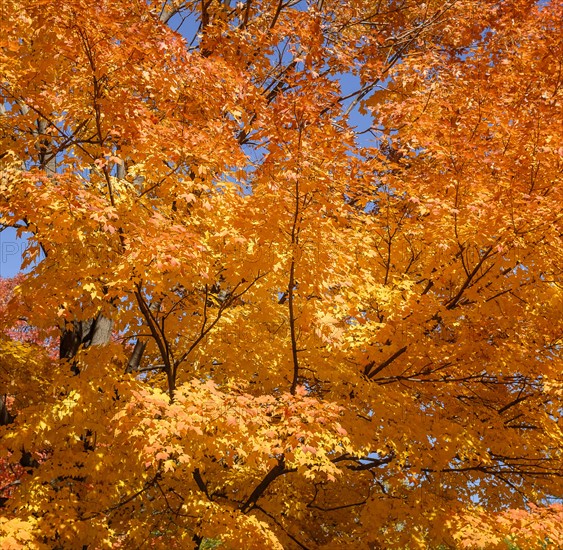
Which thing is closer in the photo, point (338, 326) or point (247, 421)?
A: point (247, 421)

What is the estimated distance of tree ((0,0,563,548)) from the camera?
5.25m

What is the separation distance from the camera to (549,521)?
4.97 meters

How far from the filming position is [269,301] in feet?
25.7

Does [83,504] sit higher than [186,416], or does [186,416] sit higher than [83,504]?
[186,416]

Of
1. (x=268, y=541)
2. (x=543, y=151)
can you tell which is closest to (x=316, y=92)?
(x=543, y=151)

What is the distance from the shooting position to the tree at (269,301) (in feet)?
17.2

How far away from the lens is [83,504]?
6062 mm

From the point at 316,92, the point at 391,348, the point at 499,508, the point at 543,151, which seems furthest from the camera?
the point at 499,508

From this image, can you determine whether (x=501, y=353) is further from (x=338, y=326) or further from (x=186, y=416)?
(x=186, y=416)

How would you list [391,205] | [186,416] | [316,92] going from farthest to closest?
[391,205] < [316,92] < [186,416]

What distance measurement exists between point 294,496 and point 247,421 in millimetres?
3512

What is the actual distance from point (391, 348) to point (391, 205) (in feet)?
8.37

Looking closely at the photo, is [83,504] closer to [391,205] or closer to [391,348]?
[391,348]

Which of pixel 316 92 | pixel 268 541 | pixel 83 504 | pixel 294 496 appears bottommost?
pixel 83 504
